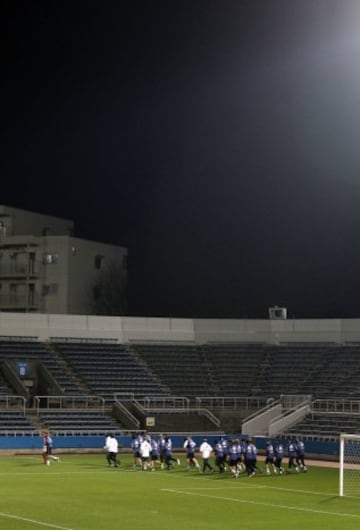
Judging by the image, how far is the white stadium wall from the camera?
243 ft

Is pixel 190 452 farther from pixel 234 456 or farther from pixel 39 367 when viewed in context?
pixel 39 367

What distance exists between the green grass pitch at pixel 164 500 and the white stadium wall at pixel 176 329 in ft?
85.6

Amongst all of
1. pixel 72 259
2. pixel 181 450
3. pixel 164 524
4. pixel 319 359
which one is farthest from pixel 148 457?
pixel 72 259

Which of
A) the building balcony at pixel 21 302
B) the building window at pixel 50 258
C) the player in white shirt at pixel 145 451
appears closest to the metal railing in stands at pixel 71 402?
the player in white shirt at pixel 145 451

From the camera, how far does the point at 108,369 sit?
71125 millimetres

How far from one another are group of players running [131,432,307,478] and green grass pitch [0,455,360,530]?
0.69 metres

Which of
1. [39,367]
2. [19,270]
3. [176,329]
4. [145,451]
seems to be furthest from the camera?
[19,270]

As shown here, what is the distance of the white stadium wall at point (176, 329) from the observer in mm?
74062

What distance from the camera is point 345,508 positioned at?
31.9 metres

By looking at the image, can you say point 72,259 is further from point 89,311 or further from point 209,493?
point 209,493

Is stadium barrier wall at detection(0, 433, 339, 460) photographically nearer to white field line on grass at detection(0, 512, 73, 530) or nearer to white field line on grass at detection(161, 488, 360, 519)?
white field line on grass at detection(161, 488, 360, 519)

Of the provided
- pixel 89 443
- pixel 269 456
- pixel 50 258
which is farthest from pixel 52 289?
pixel 269 456

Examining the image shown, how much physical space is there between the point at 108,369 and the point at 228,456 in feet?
89.1

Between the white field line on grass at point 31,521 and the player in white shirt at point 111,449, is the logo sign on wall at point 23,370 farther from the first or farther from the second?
the white field line on grass at point 31,521
